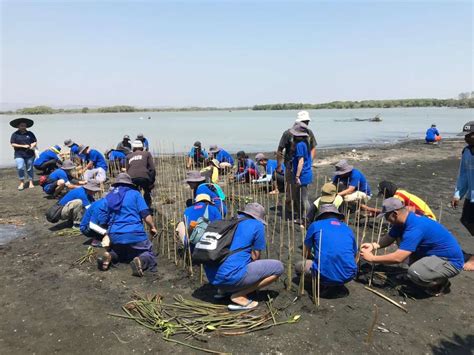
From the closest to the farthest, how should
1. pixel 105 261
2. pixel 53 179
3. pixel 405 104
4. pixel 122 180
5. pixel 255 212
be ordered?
1. pixel 255 212
2. pixel 105 261
3. pixel 122 180
4. pixel 53 179
5. pixel 405 104

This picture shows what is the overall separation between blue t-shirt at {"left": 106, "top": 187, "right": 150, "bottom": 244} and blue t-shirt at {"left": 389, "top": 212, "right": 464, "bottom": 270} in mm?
3251

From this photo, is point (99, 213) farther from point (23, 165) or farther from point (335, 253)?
point (23, 165)

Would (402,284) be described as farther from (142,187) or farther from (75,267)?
(142,187)

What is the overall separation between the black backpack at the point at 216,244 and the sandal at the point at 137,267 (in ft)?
4.38

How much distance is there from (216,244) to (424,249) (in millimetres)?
2415

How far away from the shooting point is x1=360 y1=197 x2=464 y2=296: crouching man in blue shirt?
404 cm

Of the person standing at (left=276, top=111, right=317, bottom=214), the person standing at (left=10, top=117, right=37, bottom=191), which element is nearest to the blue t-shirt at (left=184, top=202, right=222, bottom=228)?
the person standing at (left=276, top=111, right=317, bottom=214)

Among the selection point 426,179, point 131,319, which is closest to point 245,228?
point 131,319

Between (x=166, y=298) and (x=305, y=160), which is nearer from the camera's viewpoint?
(x=166, y=298)

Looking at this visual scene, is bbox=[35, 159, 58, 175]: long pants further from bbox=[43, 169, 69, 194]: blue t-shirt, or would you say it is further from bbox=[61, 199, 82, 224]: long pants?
bbox=[61, 199, 82, 224]: long pants

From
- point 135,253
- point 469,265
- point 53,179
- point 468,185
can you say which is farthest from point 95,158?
point 469,265

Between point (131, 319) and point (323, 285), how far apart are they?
2118 millimetres

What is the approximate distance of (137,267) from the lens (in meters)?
4.78

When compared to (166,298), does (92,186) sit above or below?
above
